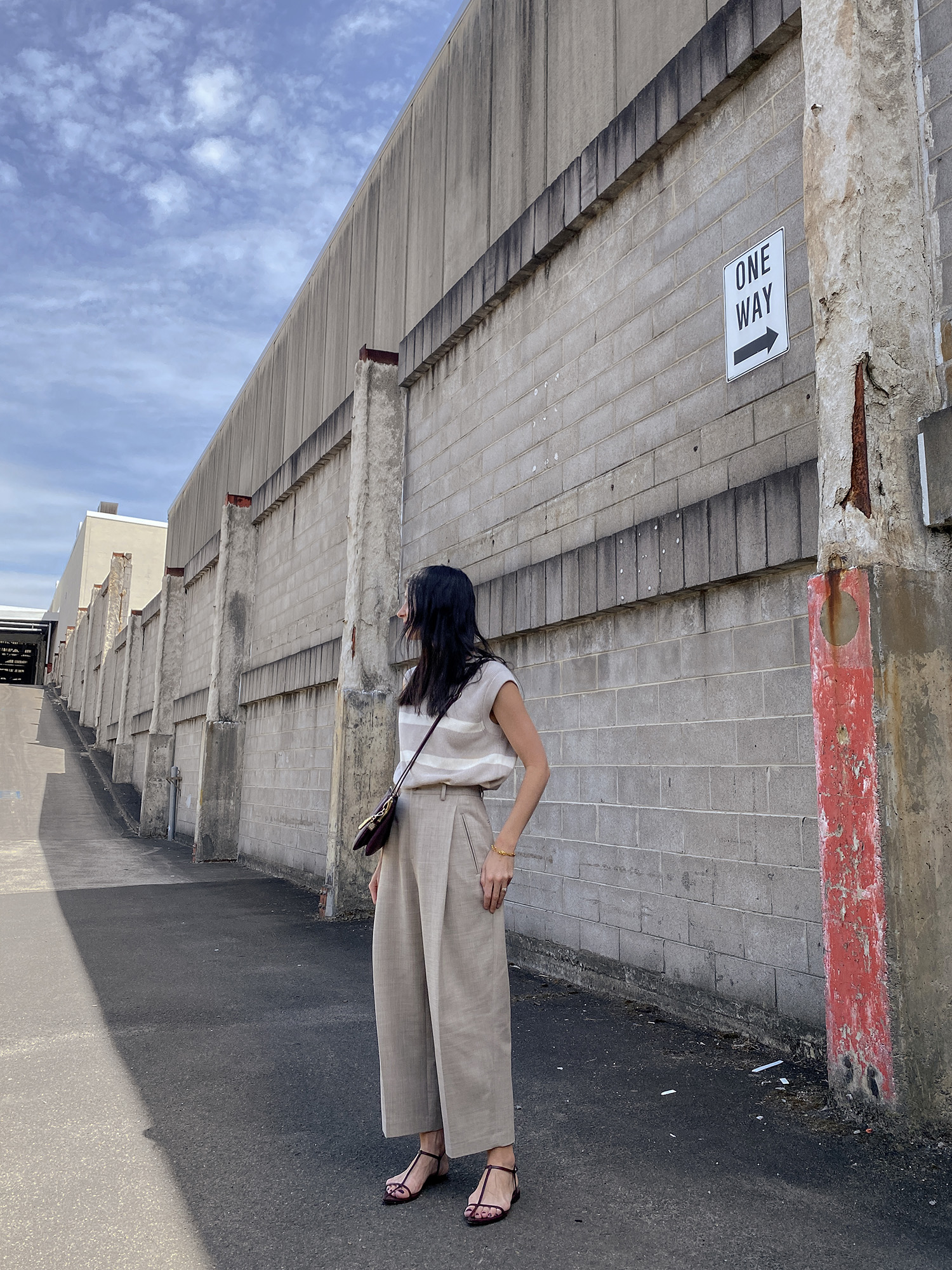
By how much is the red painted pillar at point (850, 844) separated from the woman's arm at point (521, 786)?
1.17 m

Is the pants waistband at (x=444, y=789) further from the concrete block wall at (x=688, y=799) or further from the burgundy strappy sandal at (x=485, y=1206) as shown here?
the concrete block wall at (x=688, y=799)

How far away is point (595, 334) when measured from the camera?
5.71 m

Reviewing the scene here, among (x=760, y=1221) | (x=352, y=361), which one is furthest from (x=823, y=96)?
(x=352, y=361)

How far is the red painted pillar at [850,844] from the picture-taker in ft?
9.84

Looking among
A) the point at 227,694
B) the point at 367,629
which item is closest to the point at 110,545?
the point at 227,694

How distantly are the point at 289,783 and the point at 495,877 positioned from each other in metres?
8.98

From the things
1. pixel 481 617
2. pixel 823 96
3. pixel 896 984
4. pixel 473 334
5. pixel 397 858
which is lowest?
pixel 896 984

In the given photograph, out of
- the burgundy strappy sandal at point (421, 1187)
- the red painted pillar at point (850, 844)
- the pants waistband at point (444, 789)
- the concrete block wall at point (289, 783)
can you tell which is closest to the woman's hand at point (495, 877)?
the pants waistband at point (444, 789)

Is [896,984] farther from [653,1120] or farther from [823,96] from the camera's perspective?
[823,96]

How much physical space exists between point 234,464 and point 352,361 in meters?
6.23

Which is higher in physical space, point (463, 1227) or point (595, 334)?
point (595, 334)

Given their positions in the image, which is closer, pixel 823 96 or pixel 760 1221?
pixel 760 1221

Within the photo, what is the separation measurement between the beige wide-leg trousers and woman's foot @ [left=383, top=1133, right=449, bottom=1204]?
0.21ft

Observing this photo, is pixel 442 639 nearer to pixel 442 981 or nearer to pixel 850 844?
pixel 442 981
